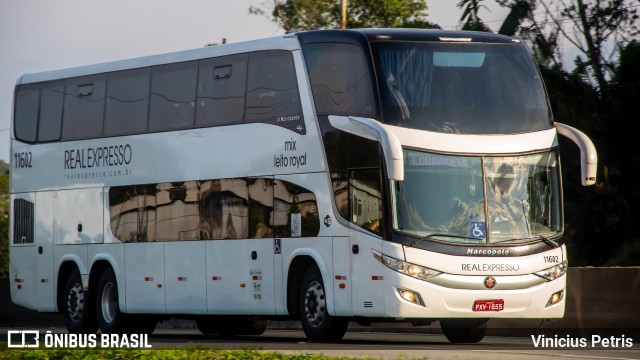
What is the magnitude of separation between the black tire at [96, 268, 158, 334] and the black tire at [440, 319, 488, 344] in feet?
20.3

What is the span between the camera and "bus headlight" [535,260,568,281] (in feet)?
61.7

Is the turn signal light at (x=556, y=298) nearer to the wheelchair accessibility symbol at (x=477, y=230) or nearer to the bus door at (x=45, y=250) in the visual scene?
the wheelchair accessibility symbol at (x=477, y=230)

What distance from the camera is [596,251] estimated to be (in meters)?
31.6

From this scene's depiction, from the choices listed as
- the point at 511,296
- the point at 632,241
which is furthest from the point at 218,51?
the point at 632,241

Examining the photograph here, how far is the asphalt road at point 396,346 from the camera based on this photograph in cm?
1590

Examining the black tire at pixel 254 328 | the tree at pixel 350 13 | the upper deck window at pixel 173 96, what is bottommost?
the black tire at pixel 254 328

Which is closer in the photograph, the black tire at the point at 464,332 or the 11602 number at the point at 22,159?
the black tire at the point at 464,332

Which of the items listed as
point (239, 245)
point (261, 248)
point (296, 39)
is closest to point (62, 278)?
point (239, 245)

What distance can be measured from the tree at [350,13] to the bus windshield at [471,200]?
34.3m

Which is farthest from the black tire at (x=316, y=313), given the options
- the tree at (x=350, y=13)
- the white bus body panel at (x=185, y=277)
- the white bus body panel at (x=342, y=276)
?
the tree at (x=350, y=13)

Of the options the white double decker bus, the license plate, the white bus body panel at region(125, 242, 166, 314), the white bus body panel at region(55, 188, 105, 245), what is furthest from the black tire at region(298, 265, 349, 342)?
the white bus body panel at region(55, 188, 105, 245)

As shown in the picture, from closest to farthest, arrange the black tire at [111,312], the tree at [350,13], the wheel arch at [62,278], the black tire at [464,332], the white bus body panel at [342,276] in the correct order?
the white bus body panel at [342,276], the black tire at [464,332], the black tire at [111,312], the wheel arch at [62,278], the tree at [350,13]

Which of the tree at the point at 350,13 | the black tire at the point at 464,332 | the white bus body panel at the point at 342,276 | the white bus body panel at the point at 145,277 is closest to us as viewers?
the white bus body panel at the point at 342,276

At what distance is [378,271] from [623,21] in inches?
741
